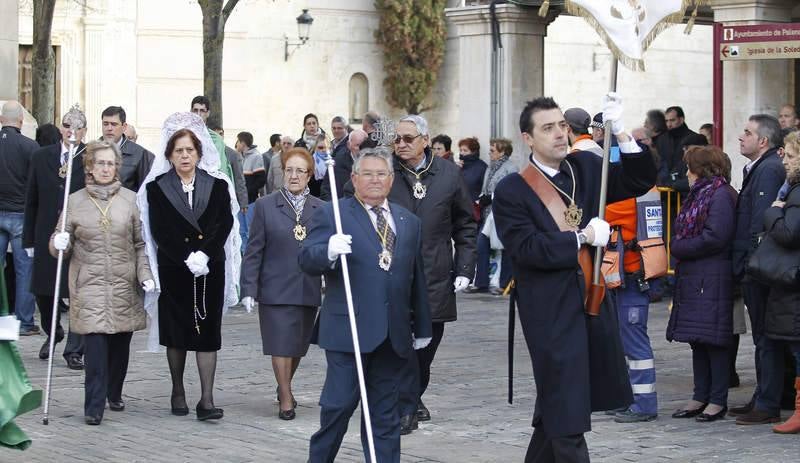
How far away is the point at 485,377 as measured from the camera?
11625mm

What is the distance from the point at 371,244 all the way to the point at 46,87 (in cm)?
1454

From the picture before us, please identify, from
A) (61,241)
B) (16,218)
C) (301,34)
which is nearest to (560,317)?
(61,241)

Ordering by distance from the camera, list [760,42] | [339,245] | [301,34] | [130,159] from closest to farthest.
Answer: [339,245] < [130,159] < [760,42] < [301,34]

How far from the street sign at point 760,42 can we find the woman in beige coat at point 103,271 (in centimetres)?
804

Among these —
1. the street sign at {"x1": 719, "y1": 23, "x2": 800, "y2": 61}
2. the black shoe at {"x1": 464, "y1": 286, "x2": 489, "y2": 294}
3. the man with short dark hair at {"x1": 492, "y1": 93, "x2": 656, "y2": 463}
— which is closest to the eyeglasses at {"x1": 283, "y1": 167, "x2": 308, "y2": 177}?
the man with short dark hair at {"x1": 492, "y1": 93, "x2": 656, "y2": 463}

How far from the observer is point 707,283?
32.2 feet

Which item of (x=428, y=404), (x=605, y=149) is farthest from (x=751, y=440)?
(x=605, y=149)

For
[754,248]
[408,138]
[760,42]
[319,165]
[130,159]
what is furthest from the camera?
[319,165]

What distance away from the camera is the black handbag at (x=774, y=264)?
9055 millimetres

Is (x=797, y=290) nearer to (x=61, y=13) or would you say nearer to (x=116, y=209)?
(x=116, y=209)

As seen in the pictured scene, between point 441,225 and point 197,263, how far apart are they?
1.60 metres

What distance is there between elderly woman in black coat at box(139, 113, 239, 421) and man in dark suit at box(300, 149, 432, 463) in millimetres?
2303

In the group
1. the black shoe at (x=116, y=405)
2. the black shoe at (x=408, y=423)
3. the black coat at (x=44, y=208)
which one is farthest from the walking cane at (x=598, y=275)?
the black coat at (x=44, y=208)

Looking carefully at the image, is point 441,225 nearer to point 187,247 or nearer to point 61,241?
point 187,247
